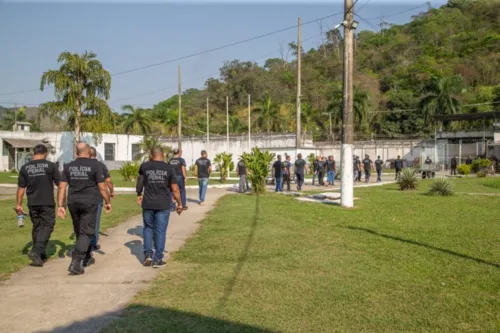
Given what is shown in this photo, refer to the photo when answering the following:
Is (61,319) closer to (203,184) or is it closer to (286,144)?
(203,184)

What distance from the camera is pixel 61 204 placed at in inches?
273

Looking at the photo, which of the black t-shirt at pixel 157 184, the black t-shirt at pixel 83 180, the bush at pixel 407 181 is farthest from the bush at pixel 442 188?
the black t-shirt at pixel 83 180

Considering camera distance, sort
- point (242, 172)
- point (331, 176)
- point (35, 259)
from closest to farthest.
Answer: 1. point (35, 259)
2. point (242, 172)
3. point (331, 176)

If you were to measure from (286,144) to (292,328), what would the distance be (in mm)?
42016

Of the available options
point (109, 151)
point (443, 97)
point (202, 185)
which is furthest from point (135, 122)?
point (202, 185)

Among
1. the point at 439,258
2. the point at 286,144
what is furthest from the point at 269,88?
the point at 439,258

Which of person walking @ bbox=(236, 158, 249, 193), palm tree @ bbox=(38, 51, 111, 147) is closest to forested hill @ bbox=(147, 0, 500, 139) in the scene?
palm tree @ bbox=(38, 51, 111, 147)

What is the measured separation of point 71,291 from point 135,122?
181ft

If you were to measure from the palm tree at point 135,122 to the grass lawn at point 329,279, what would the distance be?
50.1 metres

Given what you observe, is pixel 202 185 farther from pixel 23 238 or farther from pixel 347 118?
pixel 23 238

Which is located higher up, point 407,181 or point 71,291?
point 407,181

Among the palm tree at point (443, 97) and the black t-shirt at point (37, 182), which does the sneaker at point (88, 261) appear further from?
the palm tree at point (443, 97)

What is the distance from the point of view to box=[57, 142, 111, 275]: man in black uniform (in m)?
6.60

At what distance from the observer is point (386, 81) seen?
73500 millimetres
